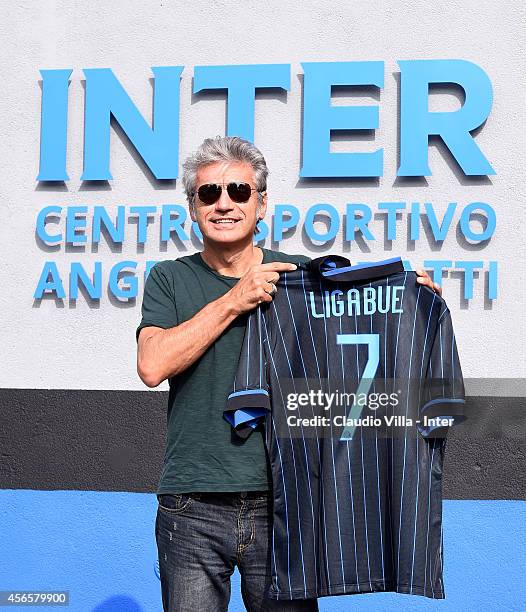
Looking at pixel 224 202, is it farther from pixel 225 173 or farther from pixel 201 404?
pixel 201 404

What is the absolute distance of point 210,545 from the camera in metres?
2.27

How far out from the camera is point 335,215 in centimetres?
435

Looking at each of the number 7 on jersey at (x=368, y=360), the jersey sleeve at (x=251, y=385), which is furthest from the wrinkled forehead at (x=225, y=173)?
the number 7 on jersey at (x=368, y=360)

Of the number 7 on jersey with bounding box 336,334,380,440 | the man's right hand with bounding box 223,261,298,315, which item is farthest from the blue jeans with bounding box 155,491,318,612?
the man's right hand with bounding box 223,261,298,315

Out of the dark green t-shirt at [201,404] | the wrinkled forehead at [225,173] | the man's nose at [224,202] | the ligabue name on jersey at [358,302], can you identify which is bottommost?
the dark green t-shirt at [201,404]

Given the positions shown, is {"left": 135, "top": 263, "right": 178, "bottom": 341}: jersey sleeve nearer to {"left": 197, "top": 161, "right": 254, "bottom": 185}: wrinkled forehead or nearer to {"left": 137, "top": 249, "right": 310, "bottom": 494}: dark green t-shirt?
{"left": 137, "top": 249, "right": 310, "bottom": 494}: dark green t-shirt

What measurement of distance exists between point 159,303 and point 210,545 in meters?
0.72

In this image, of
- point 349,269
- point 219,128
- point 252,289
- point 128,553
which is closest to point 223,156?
point 252,289

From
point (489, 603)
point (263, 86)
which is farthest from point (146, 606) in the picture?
point (263, 86)

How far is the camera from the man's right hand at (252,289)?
2.31 m

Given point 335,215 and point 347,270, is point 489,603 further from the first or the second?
point 347,270

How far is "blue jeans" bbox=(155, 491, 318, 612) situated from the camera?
2.27 metres

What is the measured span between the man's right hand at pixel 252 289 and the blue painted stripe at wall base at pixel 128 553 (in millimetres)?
2335

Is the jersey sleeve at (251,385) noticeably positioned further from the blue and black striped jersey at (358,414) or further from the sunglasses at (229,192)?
the sunglasses at (229,192)
